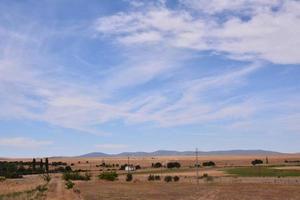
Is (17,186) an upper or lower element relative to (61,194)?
upper

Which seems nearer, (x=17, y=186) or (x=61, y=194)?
(x=61, y=194)

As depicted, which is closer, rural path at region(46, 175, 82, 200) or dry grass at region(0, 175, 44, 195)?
rural path at region(46, 175, 82, 200)

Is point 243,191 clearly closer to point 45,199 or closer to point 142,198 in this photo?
point 142,198

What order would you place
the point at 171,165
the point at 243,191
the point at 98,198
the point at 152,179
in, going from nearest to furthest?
the point at 98,198
the point at 243,191
the point at 152,179
the point at 171,165

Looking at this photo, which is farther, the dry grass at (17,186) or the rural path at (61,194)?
the dry grass at (17,186)

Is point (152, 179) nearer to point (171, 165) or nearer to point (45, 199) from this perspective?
point (45, 199)

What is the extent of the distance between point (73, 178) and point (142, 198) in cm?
4194

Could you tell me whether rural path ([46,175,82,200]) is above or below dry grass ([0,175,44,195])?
below

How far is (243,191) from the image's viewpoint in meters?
50.3

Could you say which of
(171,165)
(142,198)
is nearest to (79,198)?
(142,198)

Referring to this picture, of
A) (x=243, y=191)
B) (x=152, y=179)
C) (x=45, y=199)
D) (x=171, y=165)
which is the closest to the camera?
(x=45, y=199)

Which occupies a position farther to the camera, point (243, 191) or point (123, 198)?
point (243, 191)

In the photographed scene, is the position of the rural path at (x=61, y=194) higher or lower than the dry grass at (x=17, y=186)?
lower

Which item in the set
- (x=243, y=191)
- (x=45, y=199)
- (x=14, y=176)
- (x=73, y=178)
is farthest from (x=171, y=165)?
(x=45, y=199)
